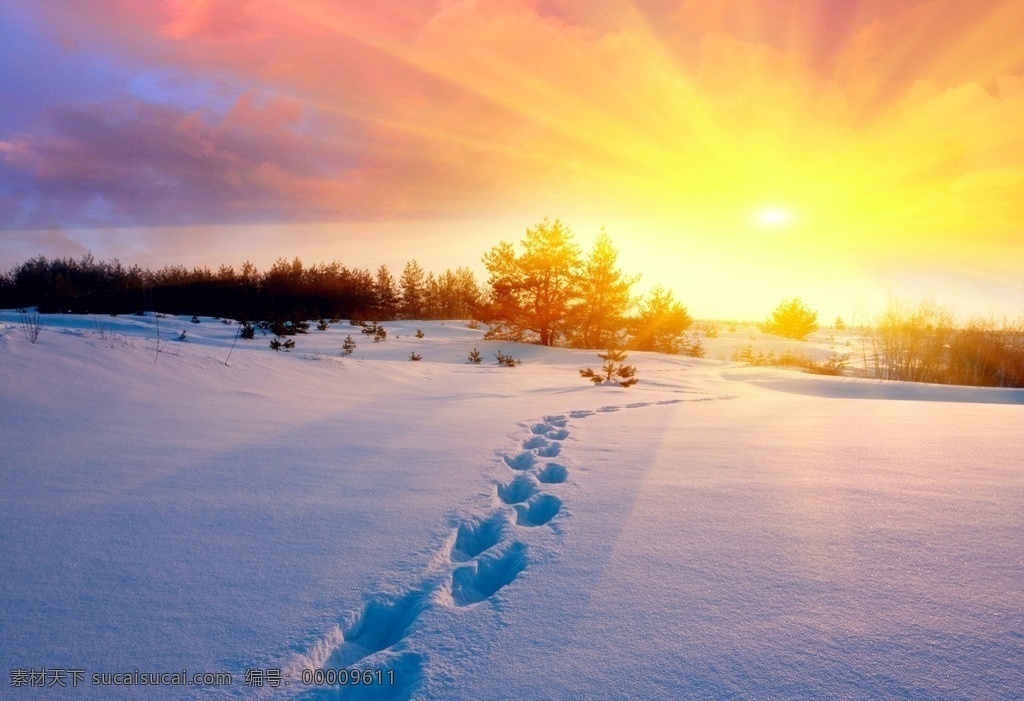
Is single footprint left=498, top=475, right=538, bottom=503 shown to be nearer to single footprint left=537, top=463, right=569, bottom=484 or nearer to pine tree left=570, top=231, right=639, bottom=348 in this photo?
single footprint left=537, top=463, right=569, bottom=484

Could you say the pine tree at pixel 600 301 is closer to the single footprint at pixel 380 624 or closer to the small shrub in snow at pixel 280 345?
the small shrub in snow at pixel 280 345

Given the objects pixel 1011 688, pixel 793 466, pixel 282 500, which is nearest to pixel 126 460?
pixel 282 500

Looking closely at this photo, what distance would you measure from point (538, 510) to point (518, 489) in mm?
278

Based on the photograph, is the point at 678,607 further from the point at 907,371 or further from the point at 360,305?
the point at 360,305

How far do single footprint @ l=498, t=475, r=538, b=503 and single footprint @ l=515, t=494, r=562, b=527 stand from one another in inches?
4.6

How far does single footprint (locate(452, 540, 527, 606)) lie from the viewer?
1463 millimetres

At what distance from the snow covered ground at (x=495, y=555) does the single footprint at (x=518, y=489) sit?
→ 2cm

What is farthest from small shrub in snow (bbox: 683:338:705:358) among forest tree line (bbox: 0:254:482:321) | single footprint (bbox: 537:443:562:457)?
single footprint (bbox: 537:443:562:457)

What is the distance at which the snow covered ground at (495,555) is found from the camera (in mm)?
1057

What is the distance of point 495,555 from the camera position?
1635 mm

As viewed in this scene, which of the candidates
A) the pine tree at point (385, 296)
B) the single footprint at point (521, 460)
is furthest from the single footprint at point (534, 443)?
the pine tree at point (385, 296)

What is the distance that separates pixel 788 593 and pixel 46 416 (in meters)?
3.63

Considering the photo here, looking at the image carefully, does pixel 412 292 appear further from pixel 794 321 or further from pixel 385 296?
pixel 794 321

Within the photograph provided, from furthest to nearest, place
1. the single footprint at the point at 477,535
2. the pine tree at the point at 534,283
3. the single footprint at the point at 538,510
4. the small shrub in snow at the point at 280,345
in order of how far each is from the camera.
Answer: the pine tree at the point at 534,283
the small shrub in snow at the point at 280,345
the single footprint at the point at 538,510
the single footprint at the point at 477,535
